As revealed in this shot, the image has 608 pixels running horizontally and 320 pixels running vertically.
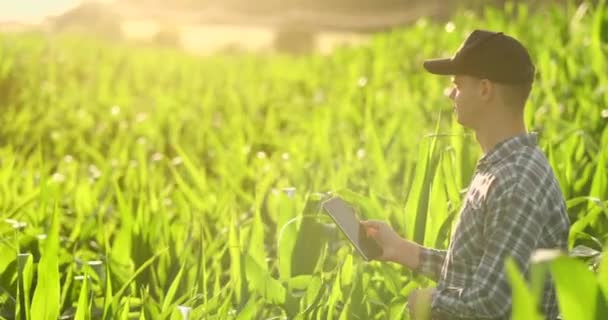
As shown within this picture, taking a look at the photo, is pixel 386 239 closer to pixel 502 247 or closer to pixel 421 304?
pixel 421 304

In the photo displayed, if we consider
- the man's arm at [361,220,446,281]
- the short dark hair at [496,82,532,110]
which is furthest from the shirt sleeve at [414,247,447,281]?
the short dark hair at [496,82,532,110]

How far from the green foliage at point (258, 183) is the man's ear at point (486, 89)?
0.34 metres

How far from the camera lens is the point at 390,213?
2623mm

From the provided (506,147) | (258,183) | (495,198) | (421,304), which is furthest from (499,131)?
(258,183)

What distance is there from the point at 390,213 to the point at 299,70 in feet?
23.8

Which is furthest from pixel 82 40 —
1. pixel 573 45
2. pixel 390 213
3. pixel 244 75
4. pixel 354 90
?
pixel 390 213

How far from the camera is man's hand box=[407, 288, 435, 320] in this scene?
172 cm

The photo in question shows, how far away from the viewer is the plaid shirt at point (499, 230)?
1580 millimetres

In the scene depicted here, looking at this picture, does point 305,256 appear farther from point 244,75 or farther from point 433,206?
point 244,75

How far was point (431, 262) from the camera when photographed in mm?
1941

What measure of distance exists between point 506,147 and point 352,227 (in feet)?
1.26

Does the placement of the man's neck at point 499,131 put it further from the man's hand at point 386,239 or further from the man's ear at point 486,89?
→ the man's hand at point 386,239

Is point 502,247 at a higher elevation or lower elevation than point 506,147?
lower

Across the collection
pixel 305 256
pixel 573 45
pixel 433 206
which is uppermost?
pixel 573 45
